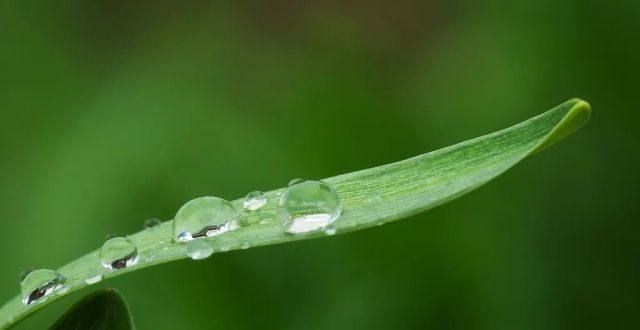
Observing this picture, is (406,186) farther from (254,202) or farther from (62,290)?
(62,290)

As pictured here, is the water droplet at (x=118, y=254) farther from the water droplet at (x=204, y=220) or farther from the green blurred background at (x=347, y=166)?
the green blurred background at (x=347, y=166)

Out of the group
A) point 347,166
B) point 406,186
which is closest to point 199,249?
point 406,186

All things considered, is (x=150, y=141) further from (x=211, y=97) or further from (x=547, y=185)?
(x=547, y=185)

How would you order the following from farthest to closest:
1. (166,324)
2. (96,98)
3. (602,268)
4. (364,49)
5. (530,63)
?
(364,49), (96,98), (530,63), (602,268), (166,324)

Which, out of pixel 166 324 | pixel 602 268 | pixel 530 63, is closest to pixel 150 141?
pixel 166 324

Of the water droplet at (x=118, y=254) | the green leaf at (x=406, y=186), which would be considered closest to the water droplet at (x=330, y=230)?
the green leaf at (x=406, y=186)

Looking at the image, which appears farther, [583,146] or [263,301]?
[583,146]

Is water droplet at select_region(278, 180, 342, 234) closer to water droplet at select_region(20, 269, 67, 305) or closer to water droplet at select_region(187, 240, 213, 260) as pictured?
water droplet at select_region(187, 240, 213, 260)

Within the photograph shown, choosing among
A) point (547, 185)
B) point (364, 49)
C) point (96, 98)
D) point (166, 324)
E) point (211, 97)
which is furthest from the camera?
point (364, 49)
